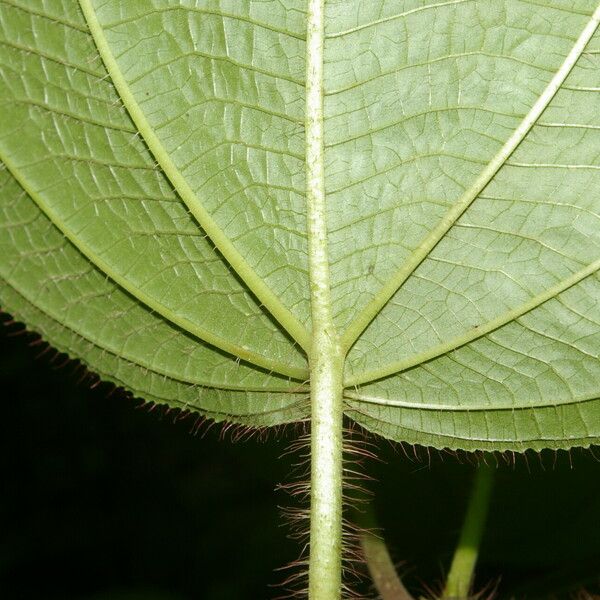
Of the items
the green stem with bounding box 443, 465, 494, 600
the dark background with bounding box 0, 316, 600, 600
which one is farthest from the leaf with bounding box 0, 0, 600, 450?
the dark background with bounding box 0, 316, 600, 600

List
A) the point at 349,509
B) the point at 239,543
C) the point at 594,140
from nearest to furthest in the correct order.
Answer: the point at 594,140
the point at 349,509
the point at 239,543

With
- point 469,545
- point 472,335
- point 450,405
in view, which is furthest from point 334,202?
point 469,545

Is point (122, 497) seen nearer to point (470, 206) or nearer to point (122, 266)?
point (122, 266)

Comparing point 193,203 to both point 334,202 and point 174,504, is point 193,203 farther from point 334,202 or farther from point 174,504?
point 174,504

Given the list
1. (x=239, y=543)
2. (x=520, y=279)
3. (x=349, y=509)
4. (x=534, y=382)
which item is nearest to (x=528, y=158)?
(x=520, y=279)

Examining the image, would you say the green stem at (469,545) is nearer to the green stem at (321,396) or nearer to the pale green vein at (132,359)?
the green stem at (321,396)

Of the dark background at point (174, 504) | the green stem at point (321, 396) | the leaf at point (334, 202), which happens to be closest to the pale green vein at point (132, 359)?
the leaf at point (334, 202)

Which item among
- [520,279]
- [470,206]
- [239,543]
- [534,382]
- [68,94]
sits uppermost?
[68,94]

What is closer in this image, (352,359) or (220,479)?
(352,359)
